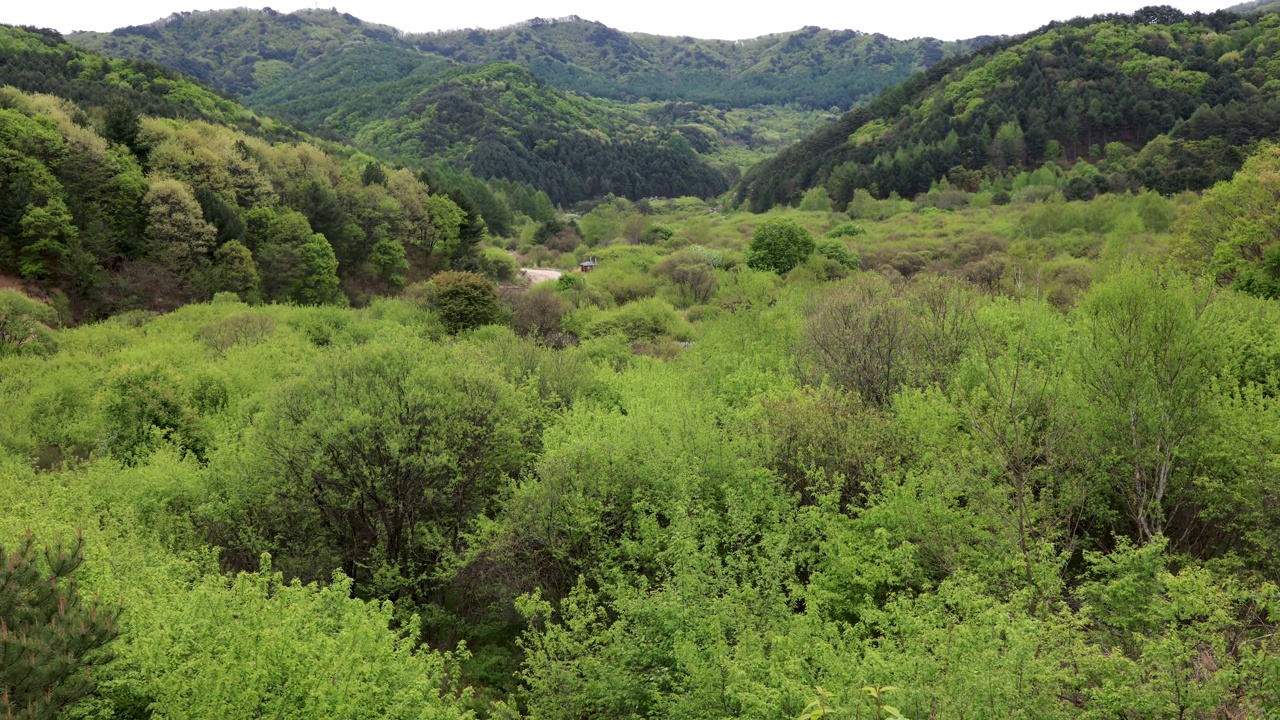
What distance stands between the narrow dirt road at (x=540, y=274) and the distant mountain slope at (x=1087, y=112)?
5466 centimetres

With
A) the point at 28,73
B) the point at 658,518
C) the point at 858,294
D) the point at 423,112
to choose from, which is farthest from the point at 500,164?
the point at 658,518

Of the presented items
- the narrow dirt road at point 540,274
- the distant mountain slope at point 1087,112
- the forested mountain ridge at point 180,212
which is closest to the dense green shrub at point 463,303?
the forested mountain ridge at point 180,212

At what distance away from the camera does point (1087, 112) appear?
106 meters

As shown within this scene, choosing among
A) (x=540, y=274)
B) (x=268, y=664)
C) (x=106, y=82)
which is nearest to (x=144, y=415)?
(x=268, y=664)

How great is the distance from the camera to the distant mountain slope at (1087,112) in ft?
293

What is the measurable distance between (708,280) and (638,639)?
4740 cm

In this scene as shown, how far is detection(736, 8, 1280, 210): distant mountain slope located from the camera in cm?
8931

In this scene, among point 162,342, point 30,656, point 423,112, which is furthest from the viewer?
point 423,112

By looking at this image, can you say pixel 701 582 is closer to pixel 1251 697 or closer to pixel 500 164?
pixel 1251 697

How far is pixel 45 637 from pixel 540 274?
66.7 meters

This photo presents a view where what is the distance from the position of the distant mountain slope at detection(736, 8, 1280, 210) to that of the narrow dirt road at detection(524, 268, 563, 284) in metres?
54.7

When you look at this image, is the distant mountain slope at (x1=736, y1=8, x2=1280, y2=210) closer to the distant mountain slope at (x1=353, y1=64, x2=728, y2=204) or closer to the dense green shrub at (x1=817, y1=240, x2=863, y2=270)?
the dense green shrub at (x1=817, y1=240, x2=863, y2=270)

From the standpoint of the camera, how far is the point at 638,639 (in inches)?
527

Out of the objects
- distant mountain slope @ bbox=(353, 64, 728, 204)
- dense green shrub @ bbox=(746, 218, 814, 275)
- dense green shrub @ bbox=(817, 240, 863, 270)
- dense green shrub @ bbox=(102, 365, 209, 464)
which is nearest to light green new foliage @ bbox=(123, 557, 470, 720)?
dense green shrub @ bbox=(102, 365, 209, 464)
